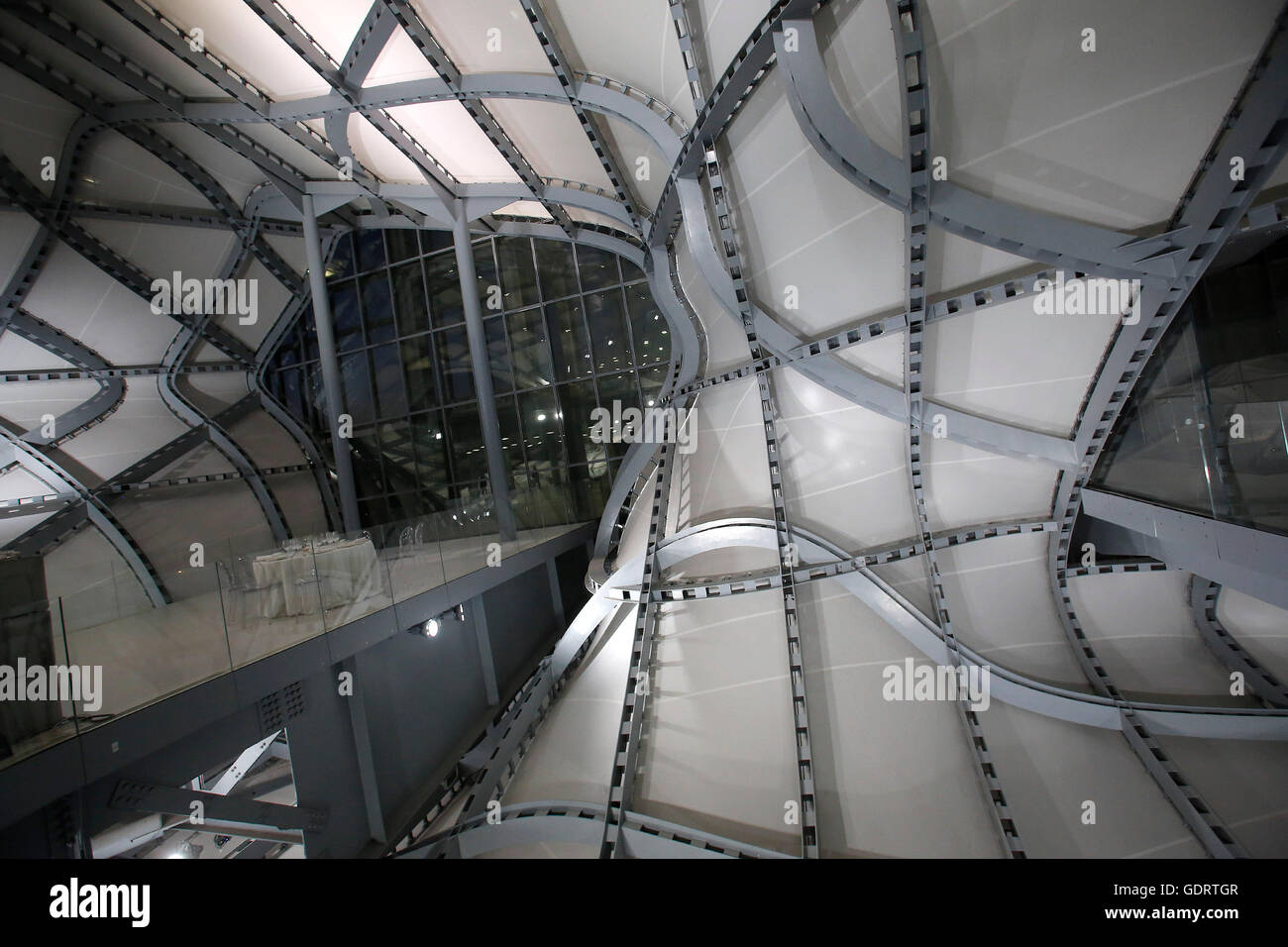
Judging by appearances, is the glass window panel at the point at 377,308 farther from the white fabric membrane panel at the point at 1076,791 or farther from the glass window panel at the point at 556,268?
the white fabric membrane panel at the point at 1076,791

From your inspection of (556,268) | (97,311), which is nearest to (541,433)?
(556,268)

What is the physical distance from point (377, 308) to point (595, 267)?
26.2ft

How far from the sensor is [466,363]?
19.2 meters

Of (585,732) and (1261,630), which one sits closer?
(1261,630)

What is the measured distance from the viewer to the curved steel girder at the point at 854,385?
8.19 m

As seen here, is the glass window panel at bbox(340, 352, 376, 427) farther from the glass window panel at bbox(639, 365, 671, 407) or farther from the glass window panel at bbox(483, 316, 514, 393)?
the glass window panel at bbox(639, 365, 671, 407)

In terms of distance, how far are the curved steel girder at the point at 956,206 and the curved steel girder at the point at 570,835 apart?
25.3 feet

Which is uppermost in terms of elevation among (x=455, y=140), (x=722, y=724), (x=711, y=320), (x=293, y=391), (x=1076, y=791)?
(x=455, y=140)

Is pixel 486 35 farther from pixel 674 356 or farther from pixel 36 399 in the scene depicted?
pixel 36 399

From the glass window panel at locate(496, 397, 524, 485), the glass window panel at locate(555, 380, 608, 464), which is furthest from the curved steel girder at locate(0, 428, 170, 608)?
the glass window panel at locate(555, 380, 608, 464)

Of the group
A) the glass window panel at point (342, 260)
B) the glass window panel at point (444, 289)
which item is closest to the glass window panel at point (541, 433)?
the glass window panel at point (444, 289)

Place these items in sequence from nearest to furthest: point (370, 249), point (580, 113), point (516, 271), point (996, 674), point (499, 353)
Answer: point (996, 674), point (580, 113), point (516, 271), point (499, 353), point (370, 249)
